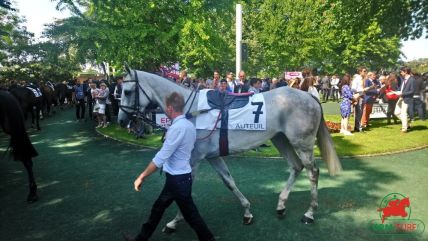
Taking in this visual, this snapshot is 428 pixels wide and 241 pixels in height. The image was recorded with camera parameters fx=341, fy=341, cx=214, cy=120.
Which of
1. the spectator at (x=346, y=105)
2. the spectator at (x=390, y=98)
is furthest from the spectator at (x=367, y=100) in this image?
the spectator at (x=346, y=105)

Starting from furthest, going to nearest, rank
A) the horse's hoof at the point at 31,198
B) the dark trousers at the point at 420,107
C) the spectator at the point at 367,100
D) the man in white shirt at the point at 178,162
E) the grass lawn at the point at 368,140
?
the dark trousers at the point at 420,107, the spectator at the point at 367,100, the grass lawn at the point at 368,140, the horse's hoof at the point at 31,198, the man in white shirt at the point at 178,162

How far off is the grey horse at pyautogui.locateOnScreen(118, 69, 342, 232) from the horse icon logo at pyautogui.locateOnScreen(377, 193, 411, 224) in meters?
1.02

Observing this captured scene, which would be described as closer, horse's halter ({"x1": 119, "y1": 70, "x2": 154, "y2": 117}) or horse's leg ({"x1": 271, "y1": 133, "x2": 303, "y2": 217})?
horse's halter ({"x1": 119, "y1": 70, "x2": 154, "y2": 117})

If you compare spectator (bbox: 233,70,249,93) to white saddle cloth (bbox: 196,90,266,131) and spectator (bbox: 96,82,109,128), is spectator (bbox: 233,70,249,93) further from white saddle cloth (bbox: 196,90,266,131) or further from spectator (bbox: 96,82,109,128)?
white saddle cloth (bbox: 196,90,266,131)

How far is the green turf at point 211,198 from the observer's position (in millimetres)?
5242

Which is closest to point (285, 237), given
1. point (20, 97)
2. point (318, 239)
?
point (318, 239)

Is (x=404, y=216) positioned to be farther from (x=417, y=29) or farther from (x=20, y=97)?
(x=20, y=97)

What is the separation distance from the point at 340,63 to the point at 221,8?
28.6 metres

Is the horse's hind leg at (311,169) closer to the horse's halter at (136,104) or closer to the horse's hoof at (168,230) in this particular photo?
the horse's hoof at (168,230)

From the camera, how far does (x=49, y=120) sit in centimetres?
1923

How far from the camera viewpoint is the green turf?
17.2 feet

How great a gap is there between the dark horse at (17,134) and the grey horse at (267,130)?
9.37ft

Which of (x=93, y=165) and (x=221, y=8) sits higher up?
(x=221, y=8)

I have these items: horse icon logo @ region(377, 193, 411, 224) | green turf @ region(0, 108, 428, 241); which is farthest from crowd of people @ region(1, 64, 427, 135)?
horse icon logo @ region(377, 193, 411, 224)
